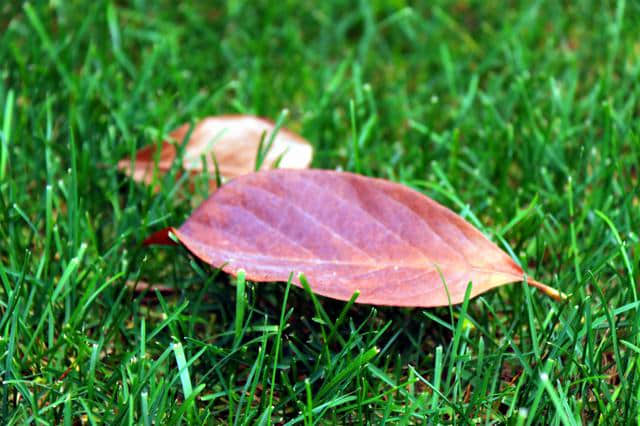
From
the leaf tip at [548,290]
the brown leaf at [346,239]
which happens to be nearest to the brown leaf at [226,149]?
the brown leaf at [346,239]

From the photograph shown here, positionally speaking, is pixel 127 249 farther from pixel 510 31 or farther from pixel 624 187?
pixel 510 31

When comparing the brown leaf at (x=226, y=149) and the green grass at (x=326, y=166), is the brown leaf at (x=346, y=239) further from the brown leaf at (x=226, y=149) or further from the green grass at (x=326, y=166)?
the brown leaf at (x=226, y=149)

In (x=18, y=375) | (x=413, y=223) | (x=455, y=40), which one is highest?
(x=455, y=40)

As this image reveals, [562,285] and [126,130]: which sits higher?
[126,130]

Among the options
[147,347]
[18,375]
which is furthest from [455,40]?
[18,375]

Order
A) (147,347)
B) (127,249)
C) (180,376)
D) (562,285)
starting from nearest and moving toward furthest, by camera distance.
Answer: (180,376) → (147,347) → (562,285) → (127,249)

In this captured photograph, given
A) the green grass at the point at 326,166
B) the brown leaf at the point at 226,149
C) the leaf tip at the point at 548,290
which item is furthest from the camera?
the brown leaf at the point at 226,149

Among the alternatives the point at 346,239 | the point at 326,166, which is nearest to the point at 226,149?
the point at 326,166
